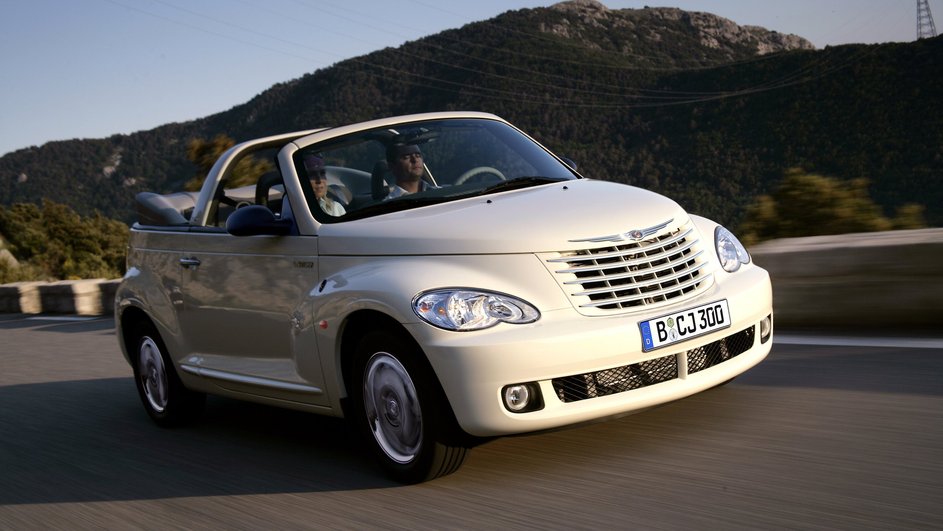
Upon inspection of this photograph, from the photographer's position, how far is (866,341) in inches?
258

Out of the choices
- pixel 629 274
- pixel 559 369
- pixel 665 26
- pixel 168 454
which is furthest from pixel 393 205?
pixel 665 26

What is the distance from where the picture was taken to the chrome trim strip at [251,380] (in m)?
4.84

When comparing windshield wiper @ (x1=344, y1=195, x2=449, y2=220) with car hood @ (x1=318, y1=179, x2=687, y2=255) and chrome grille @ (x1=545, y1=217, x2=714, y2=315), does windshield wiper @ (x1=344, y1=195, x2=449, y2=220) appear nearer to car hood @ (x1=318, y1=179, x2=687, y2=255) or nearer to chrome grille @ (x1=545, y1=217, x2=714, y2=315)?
car hood @ (x1=318, y1=179, x2=687, y2=255)

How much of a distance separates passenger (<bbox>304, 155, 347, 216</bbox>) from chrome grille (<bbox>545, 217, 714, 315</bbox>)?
4.30 ft

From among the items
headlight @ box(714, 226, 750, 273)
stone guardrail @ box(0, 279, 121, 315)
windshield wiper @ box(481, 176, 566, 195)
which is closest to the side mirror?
windshield wiper @ box(481, 176, 566, 195)

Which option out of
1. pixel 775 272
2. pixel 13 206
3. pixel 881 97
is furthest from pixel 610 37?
pixel 775 272

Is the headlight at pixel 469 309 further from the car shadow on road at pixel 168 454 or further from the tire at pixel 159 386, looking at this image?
the tire at pixel 159 386

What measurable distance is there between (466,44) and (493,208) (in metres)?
74.5

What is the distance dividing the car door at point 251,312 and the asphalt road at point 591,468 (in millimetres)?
395

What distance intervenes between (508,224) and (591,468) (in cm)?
104

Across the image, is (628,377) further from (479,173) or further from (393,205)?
(479,173)

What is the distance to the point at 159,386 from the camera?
6391mm

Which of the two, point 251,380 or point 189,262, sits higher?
point 189,262

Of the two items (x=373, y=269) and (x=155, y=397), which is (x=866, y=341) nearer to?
(x=373, y=269)
